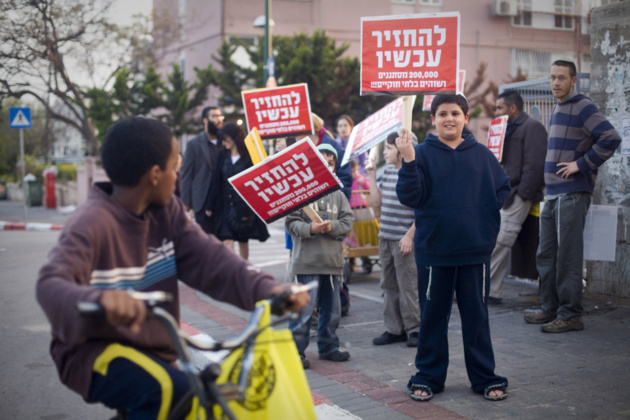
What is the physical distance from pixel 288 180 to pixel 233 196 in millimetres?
3194

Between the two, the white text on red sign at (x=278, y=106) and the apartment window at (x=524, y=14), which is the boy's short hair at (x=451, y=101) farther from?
the apartment window at (x=524, y=14)

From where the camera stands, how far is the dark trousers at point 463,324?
15.8 feet

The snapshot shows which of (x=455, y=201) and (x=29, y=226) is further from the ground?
(x=455, y=201)

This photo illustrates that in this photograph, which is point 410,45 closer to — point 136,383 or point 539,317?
point 539,317

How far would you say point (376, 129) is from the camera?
264 inches

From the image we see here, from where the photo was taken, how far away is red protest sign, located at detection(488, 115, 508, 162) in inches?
304

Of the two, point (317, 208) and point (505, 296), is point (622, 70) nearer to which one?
point (505, 296)

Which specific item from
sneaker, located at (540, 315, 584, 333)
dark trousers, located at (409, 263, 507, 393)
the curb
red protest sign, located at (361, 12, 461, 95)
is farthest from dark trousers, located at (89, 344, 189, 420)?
the curb

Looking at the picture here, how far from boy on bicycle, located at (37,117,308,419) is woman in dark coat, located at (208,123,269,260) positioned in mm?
5554

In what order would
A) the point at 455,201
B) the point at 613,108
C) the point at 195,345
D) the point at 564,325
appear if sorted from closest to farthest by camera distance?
the point at 195,345
the point at 455,201
the point at 564,325
the point at 613,108

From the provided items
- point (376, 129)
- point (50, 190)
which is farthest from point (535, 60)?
point (376, 129)

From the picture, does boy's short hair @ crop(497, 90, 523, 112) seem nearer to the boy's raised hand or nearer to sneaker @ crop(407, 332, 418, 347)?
sneaker @ crop(407, 332, 418, 347)

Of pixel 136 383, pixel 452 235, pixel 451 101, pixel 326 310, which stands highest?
pixel 451 101

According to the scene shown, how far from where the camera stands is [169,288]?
2.90 metres
